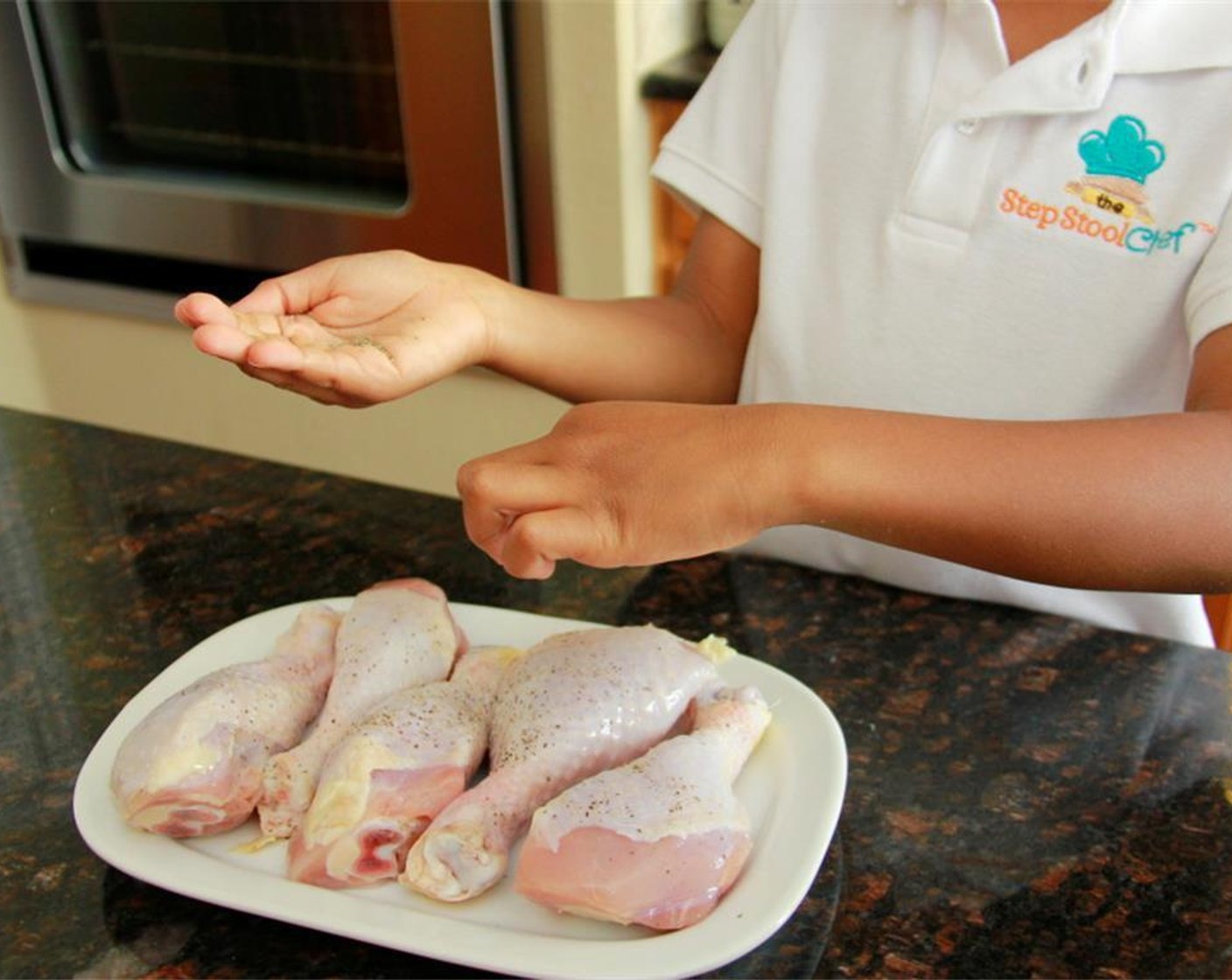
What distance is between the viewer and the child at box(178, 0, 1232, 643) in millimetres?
703

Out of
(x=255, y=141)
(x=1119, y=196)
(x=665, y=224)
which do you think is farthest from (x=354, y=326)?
(x=255, y=141)

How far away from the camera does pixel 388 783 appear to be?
0.66 metres

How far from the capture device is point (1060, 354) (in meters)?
0.96

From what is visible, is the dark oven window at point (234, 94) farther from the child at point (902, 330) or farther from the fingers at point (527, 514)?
the fingers at point (527, 514)

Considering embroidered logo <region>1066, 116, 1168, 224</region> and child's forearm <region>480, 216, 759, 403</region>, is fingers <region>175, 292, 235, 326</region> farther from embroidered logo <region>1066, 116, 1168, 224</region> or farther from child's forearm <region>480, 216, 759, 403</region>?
embroidered logo <region>1066, 116, 1168, 224</region>

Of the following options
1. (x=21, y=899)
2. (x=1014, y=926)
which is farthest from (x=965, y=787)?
(x=21, y=899)

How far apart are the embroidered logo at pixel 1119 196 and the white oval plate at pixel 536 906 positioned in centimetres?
40

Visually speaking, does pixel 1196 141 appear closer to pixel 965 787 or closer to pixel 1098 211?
pixel 1098 211

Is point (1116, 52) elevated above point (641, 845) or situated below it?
above

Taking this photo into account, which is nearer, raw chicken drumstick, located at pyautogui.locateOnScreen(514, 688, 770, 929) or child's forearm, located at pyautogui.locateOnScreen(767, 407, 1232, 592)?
raw chicken drumstick, located at pyautogui.locateOnScreen(514, 688, 770, 929)

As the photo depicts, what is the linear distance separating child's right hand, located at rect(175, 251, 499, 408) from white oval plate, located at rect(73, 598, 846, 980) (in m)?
0.21

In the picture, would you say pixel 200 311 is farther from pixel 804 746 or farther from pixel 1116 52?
pixel 1116 52

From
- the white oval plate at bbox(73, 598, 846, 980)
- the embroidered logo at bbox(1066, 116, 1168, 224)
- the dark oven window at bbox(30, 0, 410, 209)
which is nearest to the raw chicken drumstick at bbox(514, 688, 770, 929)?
the white oval plate at bbox(73, 598, 846, 980)

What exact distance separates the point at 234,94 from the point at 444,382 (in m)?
0.49
